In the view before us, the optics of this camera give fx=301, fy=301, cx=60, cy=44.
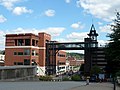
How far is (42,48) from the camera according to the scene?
109250 millimetres

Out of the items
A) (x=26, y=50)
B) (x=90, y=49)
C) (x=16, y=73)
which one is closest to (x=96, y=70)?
(x=90, y=49)

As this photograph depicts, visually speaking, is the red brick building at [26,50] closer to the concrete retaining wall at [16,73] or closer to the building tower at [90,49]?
the building tower at [90,49]

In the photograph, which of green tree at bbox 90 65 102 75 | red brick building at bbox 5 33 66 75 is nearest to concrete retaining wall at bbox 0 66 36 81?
green tree at bbox 90 65 102 75

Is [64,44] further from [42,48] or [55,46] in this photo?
[42,48]

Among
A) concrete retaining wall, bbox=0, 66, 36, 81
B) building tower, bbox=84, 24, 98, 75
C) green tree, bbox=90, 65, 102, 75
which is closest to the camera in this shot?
concrete retaining wall, bbox=0, 66, 36, 81

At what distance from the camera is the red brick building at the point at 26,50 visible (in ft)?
343

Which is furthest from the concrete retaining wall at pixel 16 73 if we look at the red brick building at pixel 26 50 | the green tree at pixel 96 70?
the red brick building at pixel 26 50

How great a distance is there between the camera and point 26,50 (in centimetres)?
10462

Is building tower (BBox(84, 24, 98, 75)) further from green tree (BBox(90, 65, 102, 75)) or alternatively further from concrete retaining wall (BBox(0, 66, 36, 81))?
concrete retaining wall (BBox(0, 66, 36, 81))

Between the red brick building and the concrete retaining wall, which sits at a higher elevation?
the red brick building

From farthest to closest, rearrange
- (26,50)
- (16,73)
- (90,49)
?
1. (26,50)
2. (90,49)
3. (16,73)

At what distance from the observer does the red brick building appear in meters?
104

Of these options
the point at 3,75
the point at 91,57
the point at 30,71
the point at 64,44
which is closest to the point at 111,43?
the point at 3,75

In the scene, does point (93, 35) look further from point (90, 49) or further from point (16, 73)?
point (16, 73)
